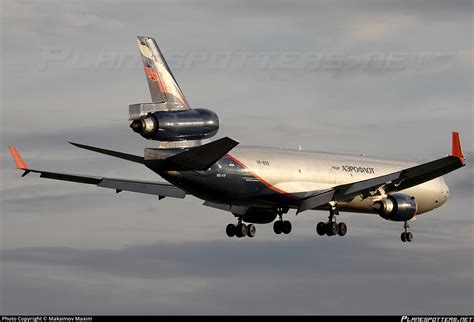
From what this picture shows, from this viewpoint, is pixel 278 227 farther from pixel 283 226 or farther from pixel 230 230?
pixel 230 230

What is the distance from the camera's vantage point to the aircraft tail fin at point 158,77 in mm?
58688

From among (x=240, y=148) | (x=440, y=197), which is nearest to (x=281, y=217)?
(x=240, y=148)

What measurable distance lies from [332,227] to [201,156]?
1345 cm

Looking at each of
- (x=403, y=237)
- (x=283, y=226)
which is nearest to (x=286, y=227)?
(x=283, y=226)

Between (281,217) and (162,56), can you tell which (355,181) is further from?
(162,56)

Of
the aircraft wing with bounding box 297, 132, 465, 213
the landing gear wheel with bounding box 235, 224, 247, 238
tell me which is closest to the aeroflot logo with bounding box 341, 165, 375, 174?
the aircraft wing with bounding box 297, 132, 465, 213

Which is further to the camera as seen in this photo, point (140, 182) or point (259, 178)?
point (140, 182)

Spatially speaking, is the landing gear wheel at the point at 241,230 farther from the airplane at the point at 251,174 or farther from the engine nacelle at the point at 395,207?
the engine nacelle at the point at 395,207

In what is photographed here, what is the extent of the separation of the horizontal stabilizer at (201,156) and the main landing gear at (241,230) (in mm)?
11073

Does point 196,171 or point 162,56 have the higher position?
point 162,56

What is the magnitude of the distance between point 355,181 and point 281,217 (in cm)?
535

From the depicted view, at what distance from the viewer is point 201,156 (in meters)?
57.9

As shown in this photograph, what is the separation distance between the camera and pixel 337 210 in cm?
6931

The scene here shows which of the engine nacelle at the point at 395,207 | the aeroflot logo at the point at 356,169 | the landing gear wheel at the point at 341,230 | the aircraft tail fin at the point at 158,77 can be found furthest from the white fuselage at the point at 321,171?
the aircraft tail fin at the point at 158,77
